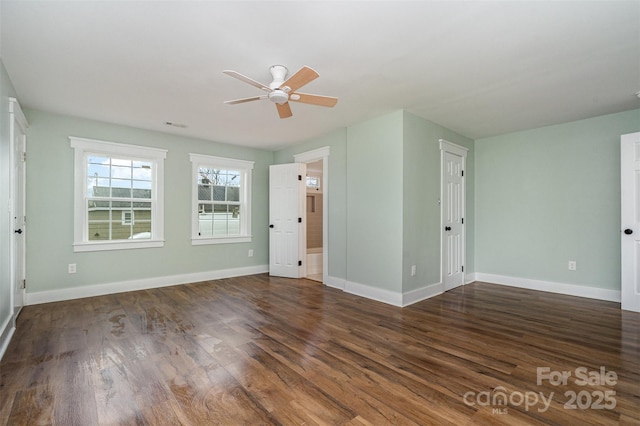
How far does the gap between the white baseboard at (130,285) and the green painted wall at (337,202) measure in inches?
74.1

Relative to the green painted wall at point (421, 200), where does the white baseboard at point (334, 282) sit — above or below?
below

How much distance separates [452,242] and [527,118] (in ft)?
6.56

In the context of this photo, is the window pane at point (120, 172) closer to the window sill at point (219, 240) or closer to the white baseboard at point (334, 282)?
the window sill at point (219, 240)

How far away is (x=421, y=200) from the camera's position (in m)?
4.19

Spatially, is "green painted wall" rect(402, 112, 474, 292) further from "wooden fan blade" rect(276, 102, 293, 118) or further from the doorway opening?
the doorway opening

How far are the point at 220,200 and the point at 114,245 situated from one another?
Answer: 1.79m

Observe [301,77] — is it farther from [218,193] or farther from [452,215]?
[218,193]

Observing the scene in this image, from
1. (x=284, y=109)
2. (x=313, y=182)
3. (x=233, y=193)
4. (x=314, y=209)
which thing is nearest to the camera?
(x=284, y=109)

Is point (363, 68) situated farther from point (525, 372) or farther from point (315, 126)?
point (525, 372)

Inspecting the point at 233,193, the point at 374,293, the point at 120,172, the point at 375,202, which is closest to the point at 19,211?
the point at 120,172

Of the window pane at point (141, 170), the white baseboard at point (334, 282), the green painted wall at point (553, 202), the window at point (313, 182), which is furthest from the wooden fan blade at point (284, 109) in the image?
the window at point (313, 182)

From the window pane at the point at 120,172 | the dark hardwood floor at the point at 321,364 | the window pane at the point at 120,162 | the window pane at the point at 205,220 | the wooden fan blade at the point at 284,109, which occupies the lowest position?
the dark hardwood floor at the point at 321,364

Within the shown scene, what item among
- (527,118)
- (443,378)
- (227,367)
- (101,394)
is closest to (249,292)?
(227,367)

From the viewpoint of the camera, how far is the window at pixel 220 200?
5297mm
